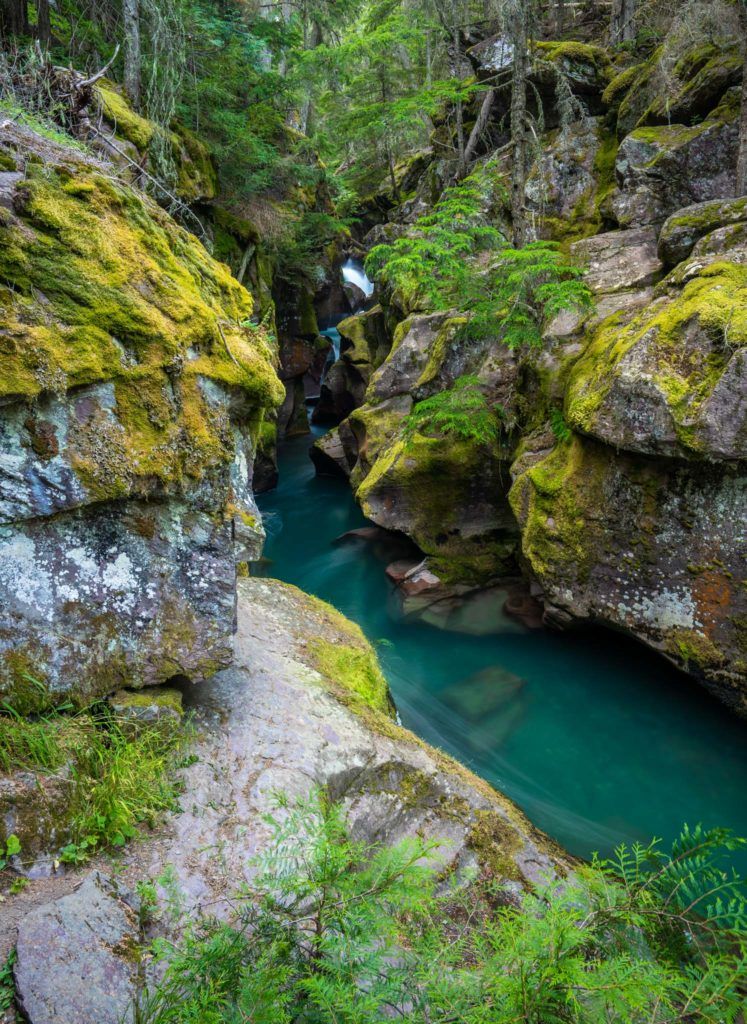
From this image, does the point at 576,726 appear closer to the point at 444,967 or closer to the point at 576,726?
the point at 576,726

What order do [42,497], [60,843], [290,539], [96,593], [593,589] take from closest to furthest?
[60,843] → [42,497] → [96,593] → [593,589] → [290,539]

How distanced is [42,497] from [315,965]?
111 inches

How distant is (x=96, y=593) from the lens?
12.5 feet

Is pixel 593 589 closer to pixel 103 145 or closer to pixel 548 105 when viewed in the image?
pixel 103 145

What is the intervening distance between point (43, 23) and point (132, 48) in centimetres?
128

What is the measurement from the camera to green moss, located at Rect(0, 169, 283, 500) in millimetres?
3461

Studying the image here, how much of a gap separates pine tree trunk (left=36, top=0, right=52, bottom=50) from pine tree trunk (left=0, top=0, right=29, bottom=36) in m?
0.27

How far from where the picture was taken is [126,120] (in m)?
8.68

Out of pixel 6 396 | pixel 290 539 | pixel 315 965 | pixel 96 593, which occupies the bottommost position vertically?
pixel 290 539

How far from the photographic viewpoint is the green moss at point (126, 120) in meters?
8.43

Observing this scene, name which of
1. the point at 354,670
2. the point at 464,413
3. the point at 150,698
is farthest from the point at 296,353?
the point at 150,698

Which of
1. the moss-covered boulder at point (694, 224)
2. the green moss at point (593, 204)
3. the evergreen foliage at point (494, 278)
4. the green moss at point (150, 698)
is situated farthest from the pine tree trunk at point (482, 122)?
the green moss at point (150, 698)

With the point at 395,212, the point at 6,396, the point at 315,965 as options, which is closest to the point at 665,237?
the point at 6,396

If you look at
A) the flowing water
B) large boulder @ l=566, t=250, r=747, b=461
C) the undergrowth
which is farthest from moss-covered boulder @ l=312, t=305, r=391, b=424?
the undergrowth
